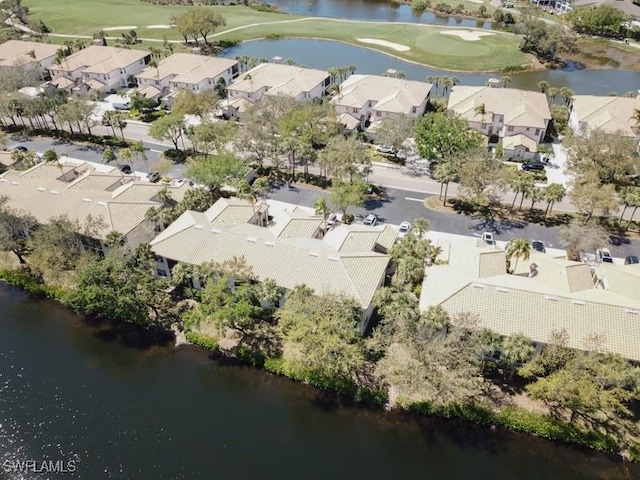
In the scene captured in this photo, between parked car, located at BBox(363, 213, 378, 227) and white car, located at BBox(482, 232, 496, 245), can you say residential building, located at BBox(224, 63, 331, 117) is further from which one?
white car, located at BBox(482, 232, 496, 245)

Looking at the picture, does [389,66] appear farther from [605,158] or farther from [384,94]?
[605,158]

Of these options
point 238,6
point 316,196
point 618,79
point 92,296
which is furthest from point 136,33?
point 618,79

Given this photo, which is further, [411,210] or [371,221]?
[411,210]

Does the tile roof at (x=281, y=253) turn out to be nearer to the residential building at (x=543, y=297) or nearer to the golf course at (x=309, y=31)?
the residential building at (x=543, y=297)

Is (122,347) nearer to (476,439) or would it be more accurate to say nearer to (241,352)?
(241,352)

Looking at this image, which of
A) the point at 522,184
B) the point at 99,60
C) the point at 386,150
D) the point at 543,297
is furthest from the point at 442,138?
the point at 99,60

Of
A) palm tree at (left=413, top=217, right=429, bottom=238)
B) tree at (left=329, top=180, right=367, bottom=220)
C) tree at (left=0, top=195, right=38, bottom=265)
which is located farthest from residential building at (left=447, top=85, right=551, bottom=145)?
tree at (left=0, top=195, right=38, bottom=265)

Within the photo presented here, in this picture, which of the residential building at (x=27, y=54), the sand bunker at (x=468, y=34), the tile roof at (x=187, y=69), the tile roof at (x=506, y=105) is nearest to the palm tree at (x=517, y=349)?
the tile roof at (x=506, y=105)
